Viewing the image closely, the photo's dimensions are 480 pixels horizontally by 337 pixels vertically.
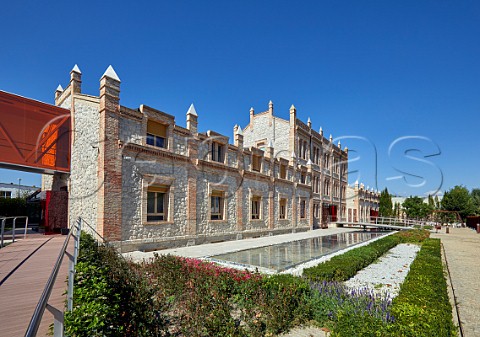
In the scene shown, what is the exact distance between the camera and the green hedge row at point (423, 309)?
3945 millimetres

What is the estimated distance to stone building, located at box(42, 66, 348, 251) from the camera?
11.9 metres

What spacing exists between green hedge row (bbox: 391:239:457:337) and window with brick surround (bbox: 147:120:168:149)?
39.2 ft

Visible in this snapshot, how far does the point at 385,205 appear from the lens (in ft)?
159

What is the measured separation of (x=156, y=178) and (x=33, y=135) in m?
6.36

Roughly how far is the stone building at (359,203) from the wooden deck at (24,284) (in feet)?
132

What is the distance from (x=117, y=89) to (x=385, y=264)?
13.9m

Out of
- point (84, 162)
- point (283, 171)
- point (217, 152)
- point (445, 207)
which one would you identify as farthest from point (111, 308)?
point (445, 207)

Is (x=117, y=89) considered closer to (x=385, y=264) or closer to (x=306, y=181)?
(x=385, y=264)

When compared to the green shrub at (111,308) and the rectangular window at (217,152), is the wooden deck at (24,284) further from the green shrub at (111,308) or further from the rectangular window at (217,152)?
the rectangular window at (217,152)

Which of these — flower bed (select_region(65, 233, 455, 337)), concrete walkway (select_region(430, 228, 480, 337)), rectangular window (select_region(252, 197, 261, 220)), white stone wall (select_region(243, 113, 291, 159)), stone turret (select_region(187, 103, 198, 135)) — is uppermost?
white stone wall (select_region(243, 113, 291, 159))

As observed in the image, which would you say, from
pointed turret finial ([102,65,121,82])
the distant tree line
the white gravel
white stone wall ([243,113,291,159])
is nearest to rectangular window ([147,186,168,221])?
pointed turret finial ([102,65,121,82])

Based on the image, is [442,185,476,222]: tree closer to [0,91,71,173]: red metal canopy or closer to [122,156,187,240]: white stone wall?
[122,156,187,240]: white stone wall

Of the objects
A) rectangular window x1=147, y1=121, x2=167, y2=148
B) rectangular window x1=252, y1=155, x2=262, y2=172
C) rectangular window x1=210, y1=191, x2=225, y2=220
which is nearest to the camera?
rectangular window x1=147, y1=121, x2=167, y2=148

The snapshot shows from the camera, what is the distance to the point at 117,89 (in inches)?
485
